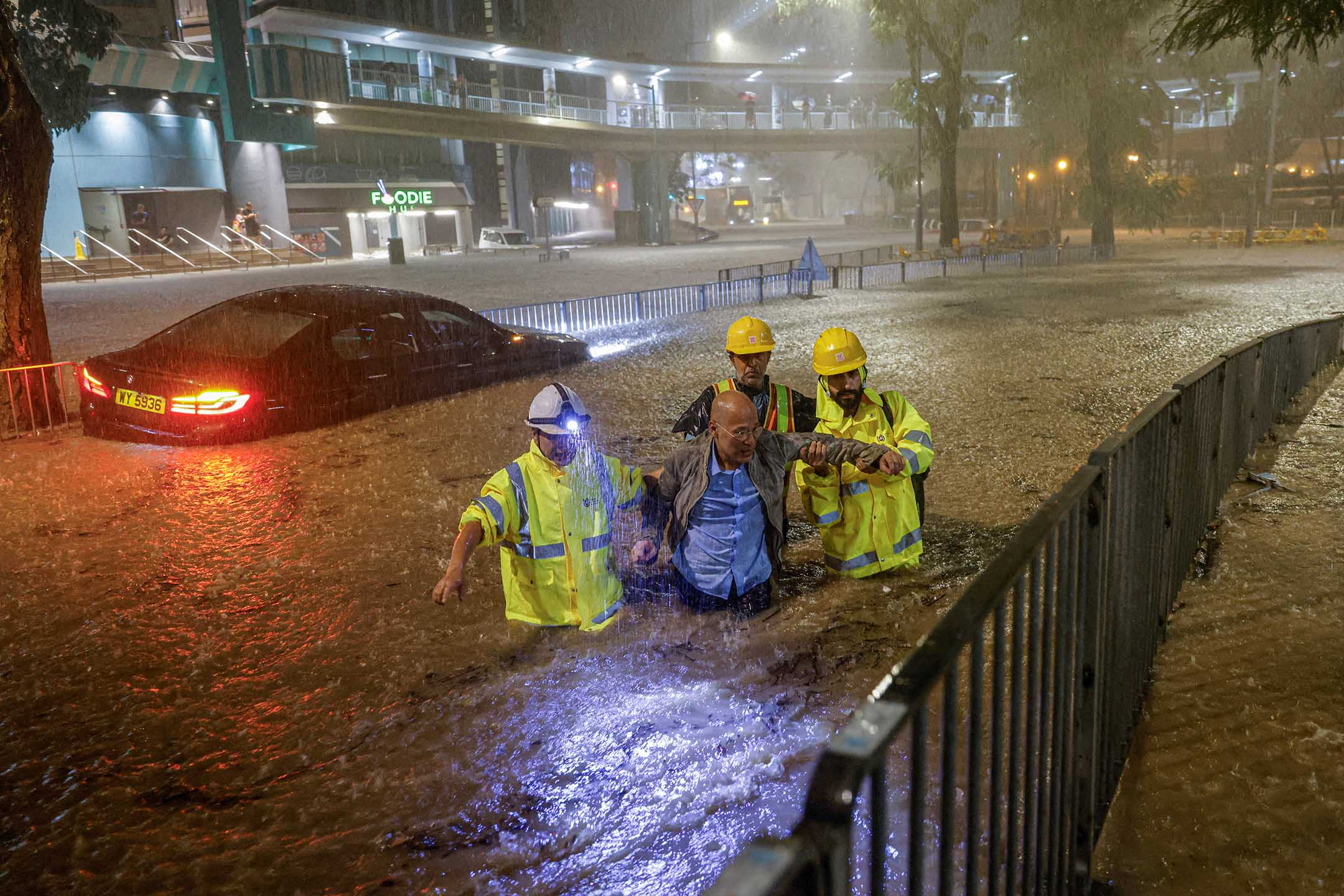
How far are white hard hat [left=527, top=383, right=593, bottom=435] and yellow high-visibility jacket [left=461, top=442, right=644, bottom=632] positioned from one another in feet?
0.55

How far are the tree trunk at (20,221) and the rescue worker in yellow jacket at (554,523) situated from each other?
8013mm

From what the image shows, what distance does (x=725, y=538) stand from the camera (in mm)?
4953

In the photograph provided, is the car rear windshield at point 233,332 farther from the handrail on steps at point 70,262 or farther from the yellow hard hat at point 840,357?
the handrail on steps at point 70,262

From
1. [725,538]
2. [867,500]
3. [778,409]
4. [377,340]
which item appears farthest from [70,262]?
[867,500]

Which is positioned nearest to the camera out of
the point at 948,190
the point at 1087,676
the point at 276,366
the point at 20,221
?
the point at 1087,676

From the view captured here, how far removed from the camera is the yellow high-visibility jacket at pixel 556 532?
4.48m

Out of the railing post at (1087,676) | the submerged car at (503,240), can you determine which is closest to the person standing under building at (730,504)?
the railing post at (1087,676)

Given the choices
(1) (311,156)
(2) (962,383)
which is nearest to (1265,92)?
(1) (311,156)

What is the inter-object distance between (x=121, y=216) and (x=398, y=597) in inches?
1429

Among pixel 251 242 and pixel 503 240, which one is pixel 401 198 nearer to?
pixel 251 242

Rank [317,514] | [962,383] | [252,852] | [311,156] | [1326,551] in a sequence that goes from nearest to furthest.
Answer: [252,852] → [1326,551] → [317,514] → [962,383] → [311,156]

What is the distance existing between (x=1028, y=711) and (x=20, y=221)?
11.0 meters

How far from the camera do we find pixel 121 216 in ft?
117

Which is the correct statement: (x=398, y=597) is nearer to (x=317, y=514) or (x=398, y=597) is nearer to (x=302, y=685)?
(x=302, y=685)
